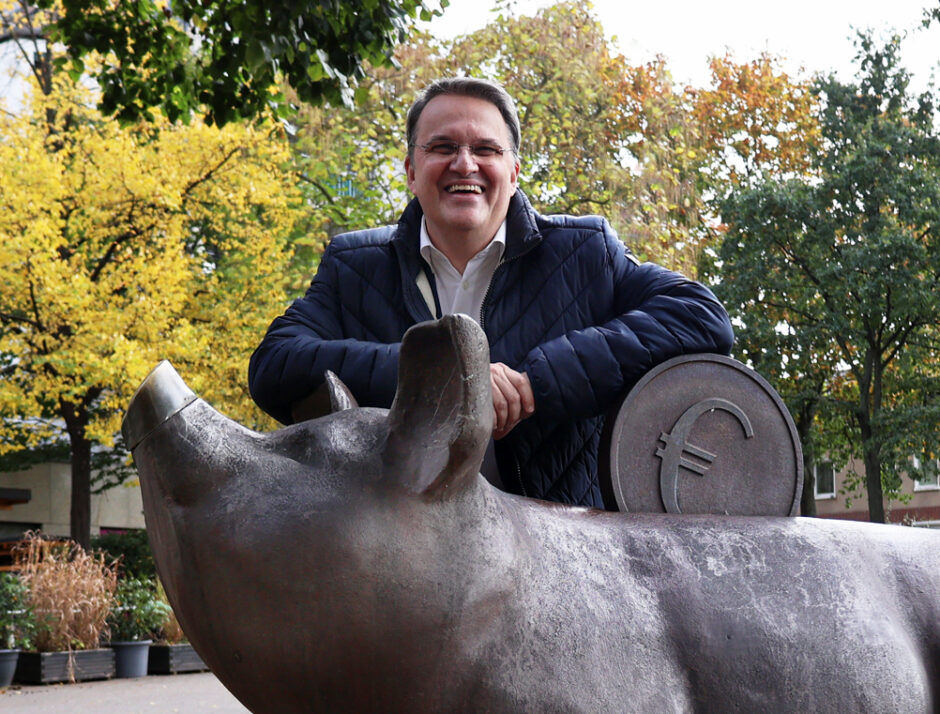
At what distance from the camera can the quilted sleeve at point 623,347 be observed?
6.11 ft

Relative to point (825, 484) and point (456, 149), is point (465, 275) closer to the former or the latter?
point (456, 149)

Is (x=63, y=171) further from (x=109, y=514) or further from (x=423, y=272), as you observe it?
(x=423, y=272)

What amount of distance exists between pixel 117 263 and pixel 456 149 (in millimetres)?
15829

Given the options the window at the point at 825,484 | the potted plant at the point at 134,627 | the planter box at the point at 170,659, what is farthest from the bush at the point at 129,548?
the window at the point at 825,484

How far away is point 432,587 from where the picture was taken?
1449 millimetres

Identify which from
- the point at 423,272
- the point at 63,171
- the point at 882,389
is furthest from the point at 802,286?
the point at 423,272

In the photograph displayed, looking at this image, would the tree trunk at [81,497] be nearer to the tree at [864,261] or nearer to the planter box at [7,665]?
the planter box at [7,665]

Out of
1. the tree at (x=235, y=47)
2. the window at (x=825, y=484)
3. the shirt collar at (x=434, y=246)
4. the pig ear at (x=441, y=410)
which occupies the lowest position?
the window at (x=825, y=484)

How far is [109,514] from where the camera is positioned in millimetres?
26359

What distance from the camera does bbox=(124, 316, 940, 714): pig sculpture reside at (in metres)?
1.42

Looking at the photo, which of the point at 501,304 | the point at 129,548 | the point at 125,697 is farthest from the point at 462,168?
the point at 129,548

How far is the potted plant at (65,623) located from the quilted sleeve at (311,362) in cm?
1160

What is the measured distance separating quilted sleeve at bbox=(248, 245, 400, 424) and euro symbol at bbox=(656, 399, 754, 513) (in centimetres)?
49

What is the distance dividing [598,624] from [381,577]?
0.36 metres
